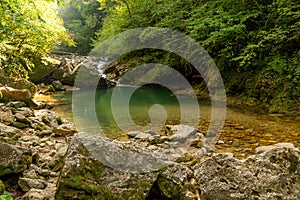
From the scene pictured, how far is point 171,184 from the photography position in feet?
10.8

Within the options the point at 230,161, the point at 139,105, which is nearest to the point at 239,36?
the point at 139,105

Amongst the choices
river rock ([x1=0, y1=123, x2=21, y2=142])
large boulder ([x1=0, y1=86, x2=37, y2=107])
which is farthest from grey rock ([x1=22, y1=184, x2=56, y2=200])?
large boulder ([x1=0, y1=86, x2=37, y2=107])

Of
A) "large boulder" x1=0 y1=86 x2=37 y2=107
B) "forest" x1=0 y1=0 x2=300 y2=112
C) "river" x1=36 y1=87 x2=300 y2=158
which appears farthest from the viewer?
"large boulder" x1=0 y1=86 x2=37 y2=107

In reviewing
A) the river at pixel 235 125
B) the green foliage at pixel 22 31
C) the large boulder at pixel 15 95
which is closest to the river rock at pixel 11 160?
the green foliage at pixel 22 31

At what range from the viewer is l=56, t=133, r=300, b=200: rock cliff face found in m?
3.12

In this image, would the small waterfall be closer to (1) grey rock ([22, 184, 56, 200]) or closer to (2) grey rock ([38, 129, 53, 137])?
Result: (2) grey rock ([38, 129, 53, 137])

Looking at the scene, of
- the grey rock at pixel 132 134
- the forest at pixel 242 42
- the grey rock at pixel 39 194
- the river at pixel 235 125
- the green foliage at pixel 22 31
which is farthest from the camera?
the forest at pixel 242 42

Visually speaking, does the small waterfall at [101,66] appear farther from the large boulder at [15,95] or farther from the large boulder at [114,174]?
the large boulder at [114,174]

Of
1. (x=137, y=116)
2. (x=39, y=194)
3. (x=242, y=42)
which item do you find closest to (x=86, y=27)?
(x=242, y=42)

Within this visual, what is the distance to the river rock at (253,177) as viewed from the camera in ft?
10.3

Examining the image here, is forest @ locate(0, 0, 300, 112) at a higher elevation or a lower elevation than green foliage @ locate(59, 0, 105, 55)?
lower

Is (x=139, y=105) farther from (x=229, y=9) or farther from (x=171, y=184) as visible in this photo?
(x=171, y=184)

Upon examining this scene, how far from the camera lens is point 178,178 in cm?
332

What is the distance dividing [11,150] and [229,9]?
10.8 meters
